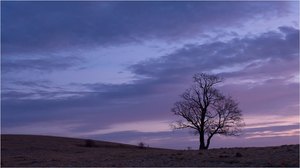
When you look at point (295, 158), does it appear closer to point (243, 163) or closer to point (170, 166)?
point (243, 163)

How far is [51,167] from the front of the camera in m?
31.7

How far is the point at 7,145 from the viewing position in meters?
56.2

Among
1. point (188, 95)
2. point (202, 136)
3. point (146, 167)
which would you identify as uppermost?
point (188, 95)

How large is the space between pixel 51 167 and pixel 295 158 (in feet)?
45.0

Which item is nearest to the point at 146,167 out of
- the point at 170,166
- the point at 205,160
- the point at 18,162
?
the point at 170,166

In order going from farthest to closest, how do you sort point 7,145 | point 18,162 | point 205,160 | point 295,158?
point 7,145, point 18,162, point 205,160, point 295,158

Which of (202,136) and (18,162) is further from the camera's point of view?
(202,136)

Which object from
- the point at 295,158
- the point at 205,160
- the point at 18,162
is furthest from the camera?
the point at 18,162

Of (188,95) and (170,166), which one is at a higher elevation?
(188,95)

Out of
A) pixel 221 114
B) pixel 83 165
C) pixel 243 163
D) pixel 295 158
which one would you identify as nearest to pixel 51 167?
pixel 83 165

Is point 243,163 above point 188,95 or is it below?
below

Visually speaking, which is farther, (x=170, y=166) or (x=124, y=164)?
(x=124, y=164)

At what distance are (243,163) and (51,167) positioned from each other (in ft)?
36.9

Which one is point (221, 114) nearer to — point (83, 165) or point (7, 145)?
point (7, 145)
